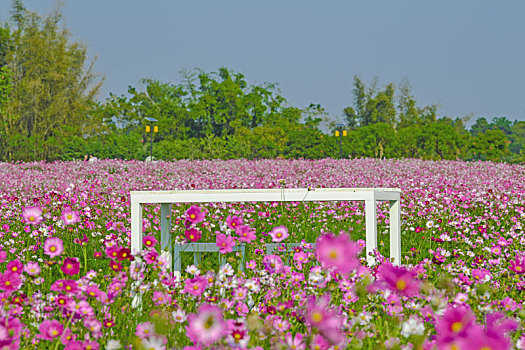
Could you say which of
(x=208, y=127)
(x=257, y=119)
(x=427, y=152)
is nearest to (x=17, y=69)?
(x=208, y=127)

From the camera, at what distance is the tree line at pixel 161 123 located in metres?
23.2

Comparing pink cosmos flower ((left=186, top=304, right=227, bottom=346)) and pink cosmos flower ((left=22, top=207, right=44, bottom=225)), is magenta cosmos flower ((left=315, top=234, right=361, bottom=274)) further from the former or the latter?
pink cosmos flower ((left=22, top=207, right=44, bottom=225))

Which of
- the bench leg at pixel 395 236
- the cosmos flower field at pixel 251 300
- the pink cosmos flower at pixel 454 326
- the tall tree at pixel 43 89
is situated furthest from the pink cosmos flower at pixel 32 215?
the tall tree at pixel 43 89

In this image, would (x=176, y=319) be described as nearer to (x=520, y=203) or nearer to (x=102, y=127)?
(x=520, y=203)

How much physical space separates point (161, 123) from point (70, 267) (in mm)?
31861

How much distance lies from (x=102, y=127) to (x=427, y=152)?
20298 mm

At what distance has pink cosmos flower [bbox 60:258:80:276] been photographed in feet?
6.49

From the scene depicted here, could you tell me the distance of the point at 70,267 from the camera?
2014 mm

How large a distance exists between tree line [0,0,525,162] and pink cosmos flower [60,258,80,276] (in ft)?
67.0

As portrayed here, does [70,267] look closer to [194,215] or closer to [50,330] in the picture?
[50,330]

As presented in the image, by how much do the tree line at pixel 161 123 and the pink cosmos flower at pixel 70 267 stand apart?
2041 centimetres

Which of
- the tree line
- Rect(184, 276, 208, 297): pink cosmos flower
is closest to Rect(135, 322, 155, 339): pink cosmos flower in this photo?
Rect(184, 276, 208, 297): pink cosmos flower

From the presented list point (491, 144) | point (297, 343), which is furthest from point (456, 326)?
point (491, 144)

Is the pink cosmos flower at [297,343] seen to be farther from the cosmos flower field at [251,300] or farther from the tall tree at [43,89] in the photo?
the tall tree at [43,89]
